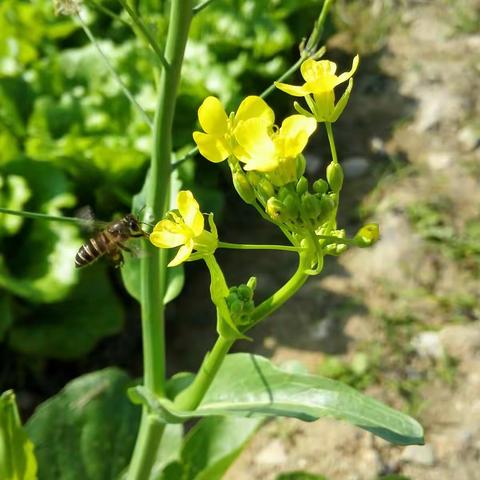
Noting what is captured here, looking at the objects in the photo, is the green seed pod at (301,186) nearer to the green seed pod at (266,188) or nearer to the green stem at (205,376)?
the green seed pod at (266,188)

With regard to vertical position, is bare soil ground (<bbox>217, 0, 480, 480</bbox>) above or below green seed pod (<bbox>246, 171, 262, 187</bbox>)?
below

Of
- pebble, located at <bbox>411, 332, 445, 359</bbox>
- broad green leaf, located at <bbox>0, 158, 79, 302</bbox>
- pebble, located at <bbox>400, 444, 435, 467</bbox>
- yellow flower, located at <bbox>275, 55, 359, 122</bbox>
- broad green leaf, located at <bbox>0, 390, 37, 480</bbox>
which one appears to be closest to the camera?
yellow flower, located at <bbox>275, 55, 359, 122</bbox>

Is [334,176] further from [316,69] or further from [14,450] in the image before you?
[14,450]

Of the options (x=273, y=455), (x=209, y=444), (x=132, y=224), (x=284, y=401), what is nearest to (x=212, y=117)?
(x=132, y=224)

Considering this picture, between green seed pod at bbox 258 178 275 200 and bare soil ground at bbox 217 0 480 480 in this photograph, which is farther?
bare soil ground at bbox 217 0 480 480

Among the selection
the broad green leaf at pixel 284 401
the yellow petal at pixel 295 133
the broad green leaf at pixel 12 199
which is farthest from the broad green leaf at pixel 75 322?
the yellow petal at pixel 295 133

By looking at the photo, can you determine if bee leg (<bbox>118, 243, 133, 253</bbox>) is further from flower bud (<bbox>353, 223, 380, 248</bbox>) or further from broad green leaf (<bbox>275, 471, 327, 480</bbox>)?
broad green leaf (<bbox>275, 471, 327, 480</bbox>)

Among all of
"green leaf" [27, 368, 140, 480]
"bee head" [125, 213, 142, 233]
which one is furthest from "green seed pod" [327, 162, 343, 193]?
"green leaf" [27, 368, 140, 480]
